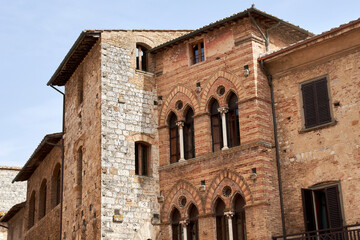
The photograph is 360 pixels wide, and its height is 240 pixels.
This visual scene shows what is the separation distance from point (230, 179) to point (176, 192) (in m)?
2.15

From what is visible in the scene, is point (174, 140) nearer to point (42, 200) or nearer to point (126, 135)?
point (126, 135)

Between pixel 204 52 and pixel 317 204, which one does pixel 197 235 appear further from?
pixel 204 52

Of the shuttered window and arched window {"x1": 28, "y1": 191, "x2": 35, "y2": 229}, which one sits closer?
the shuttered window

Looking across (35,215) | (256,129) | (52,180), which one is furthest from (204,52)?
(35,215)

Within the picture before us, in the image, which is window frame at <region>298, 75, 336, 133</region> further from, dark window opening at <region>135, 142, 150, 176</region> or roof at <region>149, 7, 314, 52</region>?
dark window opening at <region>135, 142, 150, 176</region>

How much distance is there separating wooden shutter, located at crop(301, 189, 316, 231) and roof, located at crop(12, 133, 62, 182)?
10.8m

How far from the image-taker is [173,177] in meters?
18.3

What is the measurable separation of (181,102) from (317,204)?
5535 mm

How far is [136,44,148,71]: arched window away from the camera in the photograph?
1997cm

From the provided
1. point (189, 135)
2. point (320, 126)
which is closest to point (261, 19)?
point (320, 126)

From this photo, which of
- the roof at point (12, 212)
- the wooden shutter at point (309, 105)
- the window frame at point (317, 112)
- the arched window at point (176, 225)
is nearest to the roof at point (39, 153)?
the roof at point (12, 212)

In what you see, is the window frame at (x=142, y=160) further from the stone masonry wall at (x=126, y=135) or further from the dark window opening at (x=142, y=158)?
the stone masonry wall at (x=126, y=135)

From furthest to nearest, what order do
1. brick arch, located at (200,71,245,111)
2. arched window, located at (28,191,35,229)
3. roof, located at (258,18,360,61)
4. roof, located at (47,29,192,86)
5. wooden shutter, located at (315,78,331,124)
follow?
arched window, located at (28,191,35,229) → roof, located at (47,29,192,86) → brick arch, located at (200,71,245,111) → wooden shutter, located at (315,78,331,124) → roof, located at (258,18,360,61)

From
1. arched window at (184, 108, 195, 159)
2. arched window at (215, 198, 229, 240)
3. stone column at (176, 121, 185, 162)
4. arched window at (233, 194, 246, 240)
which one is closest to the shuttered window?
arched window at (233, 194, 246, 240)
